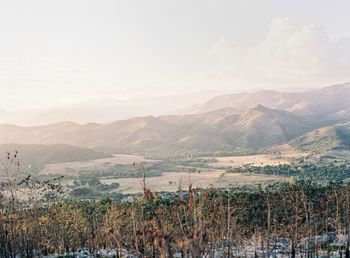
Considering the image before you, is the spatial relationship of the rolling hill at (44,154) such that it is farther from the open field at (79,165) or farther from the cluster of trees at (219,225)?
the cluster of trees at (219,225)

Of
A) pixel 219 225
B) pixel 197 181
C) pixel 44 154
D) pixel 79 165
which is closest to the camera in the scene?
pixel 219 225

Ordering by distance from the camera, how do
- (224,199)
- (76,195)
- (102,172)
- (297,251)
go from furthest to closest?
(102,172)
(76,195)
(224,199)
(297,251)

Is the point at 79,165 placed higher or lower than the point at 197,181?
higher

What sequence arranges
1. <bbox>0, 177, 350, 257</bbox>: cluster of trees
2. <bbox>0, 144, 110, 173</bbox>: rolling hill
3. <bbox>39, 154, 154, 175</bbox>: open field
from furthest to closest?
<bbox>0, 144, 110, 173</bbox>: rolling hill
<bbox>39, 154, 154, 175</bbox>: open field
<bbox>0, 177, 350, 257</bbox>: cluster of trees

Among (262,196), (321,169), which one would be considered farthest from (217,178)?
(262,196)

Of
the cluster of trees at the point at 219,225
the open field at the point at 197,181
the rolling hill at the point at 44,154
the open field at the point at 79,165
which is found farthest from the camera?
the rolling hill at the point at 44,154

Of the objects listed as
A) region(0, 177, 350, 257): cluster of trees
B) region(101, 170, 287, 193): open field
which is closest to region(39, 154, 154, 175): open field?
region(101, 170, 287, 193): open field

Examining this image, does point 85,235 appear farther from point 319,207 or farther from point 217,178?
point 217,178

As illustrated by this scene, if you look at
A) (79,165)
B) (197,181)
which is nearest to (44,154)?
(79,165)

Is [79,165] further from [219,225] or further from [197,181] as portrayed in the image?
[219,225]

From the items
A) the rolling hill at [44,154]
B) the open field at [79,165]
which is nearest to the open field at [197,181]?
the open field at [79,165]

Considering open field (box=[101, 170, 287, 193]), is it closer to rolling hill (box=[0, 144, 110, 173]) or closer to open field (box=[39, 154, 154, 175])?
open field (box=[39, 154, 154, 175])
